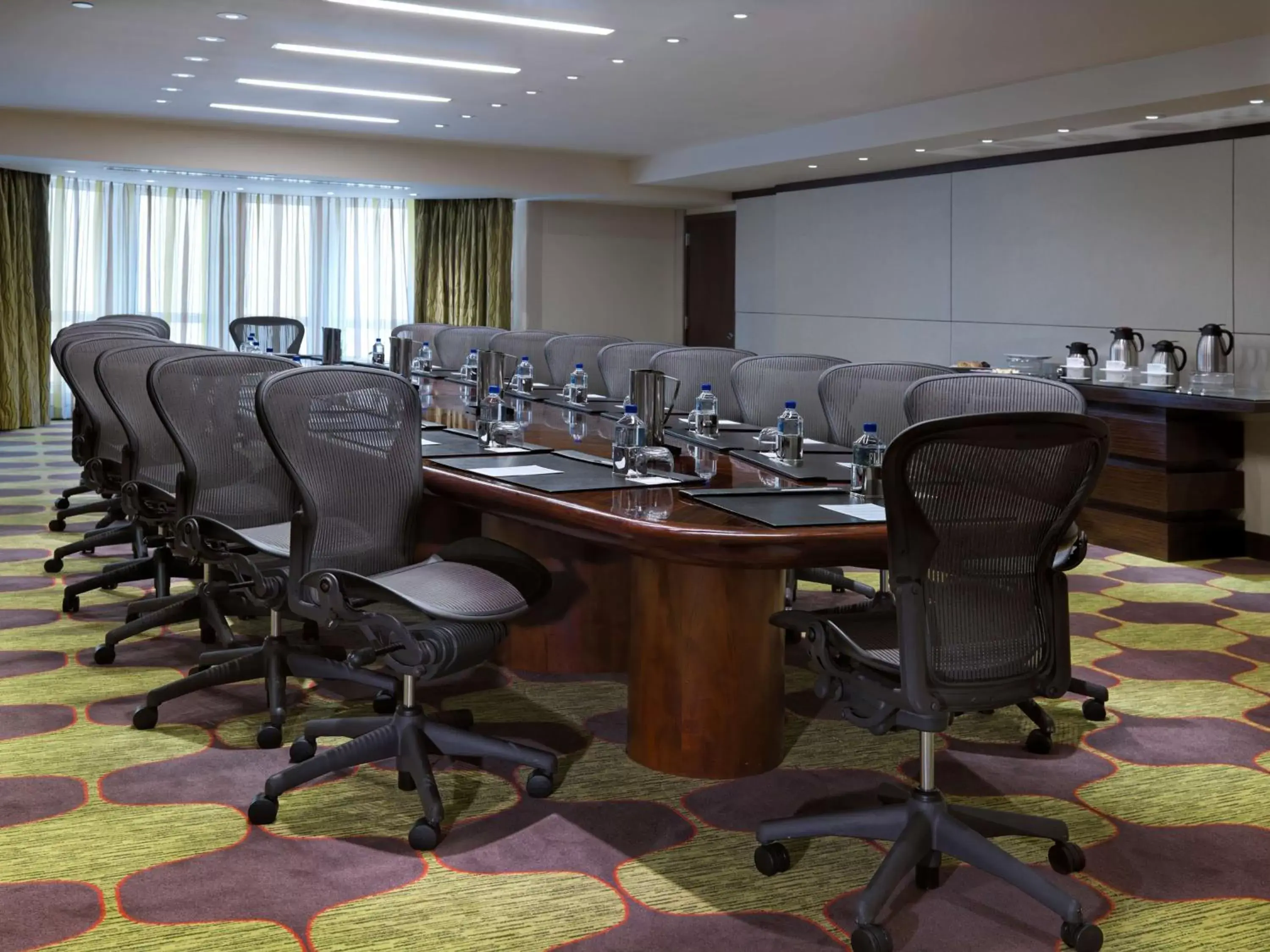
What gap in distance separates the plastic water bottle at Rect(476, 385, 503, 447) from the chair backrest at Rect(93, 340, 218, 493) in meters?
1.06

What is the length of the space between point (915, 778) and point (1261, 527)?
14.6 feet

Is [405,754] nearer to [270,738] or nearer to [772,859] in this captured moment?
[270,738]

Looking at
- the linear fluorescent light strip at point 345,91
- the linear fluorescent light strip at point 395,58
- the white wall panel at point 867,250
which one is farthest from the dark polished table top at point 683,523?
the white wall panel at point 867,250

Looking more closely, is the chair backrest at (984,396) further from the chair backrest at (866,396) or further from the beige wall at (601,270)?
the beige wall at (601,270)

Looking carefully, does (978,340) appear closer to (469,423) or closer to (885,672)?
(469,423)

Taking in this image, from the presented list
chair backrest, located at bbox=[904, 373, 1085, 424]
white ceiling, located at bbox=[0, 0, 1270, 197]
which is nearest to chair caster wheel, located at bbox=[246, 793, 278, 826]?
chair backrest, located at bbox=[904, 373, 1085, 424]

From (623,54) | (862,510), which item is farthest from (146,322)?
(862,510)

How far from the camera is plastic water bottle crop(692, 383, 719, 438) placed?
15.8ft

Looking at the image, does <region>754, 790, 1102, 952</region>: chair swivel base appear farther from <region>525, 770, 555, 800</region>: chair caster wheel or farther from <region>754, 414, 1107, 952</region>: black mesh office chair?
<region>525, 770, 555, 800</region>: chair caster wheel

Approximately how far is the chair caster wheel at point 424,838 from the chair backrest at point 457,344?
646cm

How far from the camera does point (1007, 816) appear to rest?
2.84 meters

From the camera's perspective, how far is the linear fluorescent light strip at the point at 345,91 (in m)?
8.72

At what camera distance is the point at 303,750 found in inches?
136

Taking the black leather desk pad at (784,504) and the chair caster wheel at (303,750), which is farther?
the chair caster wheel at (303,750)
